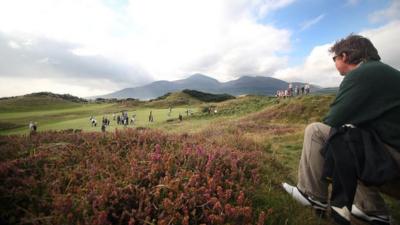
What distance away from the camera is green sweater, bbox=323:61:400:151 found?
3.41 meters

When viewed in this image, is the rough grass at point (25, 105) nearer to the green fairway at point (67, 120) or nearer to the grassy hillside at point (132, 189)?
the green fairway at point (67, 120)

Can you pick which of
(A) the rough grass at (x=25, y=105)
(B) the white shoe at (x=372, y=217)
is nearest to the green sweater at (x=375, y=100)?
(B) the white shoe at (x=372, y=217)

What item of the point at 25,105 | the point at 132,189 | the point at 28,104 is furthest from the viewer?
the point at 28,104

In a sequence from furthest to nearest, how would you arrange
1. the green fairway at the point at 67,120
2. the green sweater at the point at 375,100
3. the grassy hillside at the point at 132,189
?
the green fairway at the point at 67,120
the green sweater at the point at 375,100
the grassy hillside at the point at 132,189

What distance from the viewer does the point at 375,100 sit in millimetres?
3484

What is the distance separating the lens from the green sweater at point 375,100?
3.41 m

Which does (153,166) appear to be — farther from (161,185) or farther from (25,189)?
(25,189)

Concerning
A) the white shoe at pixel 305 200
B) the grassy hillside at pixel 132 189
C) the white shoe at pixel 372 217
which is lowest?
the white shoe at pixel 372 217

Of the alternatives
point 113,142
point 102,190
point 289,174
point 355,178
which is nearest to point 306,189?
point 355,178

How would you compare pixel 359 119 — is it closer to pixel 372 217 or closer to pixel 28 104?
pixel 372 217

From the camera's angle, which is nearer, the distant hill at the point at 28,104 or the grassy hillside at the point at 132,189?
the grassy hillside at the point at 132,189

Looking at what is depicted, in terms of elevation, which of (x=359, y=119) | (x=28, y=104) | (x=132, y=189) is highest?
(x=28, y=104)

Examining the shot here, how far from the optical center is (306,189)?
13.5ft

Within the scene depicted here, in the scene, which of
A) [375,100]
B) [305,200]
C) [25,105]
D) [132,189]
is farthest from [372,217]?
[25,105]
